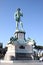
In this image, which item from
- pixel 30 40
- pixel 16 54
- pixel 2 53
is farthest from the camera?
pixel 2 53

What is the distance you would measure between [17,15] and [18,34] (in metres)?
6.01

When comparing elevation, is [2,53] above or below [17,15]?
below

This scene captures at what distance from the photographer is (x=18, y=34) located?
52.8 m

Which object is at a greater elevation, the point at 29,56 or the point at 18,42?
the point at 18,42

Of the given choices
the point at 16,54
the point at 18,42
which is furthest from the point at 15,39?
the point at 16,54

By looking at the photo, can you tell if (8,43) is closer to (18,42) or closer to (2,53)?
(18,42)

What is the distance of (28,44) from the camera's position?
2037 inches

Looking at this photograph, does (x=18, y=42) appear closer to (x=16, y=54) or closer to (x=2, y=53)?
(x=16, y=54)

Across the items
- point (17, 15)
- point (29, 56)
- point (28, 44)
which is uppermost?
point (17, 15)

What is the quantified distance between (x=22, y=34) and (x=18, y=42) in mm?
2997

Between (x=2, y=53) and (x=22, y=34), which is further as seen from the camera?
(x=2, y=53)

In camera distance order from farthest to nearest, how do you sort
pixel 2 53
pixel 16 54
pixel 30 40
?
1. pixel 2 53
2. pixel 30 40
3. pixel 16 54

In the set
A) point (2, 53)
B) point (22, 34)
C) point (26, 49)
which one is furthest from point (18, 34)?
point (2, 53)

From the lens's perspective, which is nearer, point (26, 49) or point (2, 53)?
point (26, 49)
